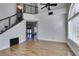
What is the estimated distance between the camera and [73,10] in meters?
5.20

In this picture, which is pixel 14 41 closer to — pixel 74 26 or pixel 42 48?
pixel 42 48

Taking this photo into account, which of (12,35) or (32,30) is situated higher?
(32,30)

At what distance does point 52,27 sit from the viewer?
16.3 ft

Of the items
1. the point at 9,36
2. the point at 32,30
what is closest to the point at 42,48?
the point at 32,30

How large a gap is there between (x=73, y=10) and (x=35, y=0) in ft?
11.9

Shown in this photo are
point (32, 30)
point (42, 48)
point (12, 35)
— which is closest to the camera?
point (32, 30)

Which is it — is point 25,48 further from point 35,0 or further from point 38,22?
point 35,0

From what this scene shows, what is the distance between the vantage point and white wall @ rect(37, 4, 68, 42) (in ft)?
15.7

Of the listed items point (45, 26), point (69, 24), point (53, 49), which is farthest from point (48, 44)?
point (69, 24)

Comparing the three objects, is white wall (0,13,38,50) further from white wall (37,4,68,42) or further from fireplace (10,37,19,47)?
white wall (37,4,68,42)

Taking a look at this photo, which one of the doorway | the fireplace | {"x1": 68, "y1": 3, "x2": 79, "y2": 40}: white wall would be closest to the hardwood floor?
the fireplace

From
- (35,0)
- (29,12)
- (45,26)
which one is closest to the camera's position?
(35,0)

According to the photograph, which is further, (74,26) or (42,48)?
(42,48)

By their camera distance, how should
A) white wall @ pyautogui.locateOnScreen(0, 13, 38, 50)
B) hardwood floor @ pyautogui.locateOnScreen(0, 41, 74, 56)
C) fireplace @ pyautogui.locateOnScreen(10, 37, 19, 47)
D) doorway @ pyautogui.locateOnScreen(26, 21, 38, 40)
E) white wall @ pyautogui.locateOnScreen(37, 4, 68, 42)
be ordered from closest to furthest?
doorway @ pyautogui.locateOnScreen(26, 21, 38, 40) → white wall @ pyautogui.locateOnScreen(0, 13, 38, 50) → white wall @ pyautogui.locateOnScreen(37, 4, 68, 42) → hardwood floor @ pyautogui.locateOnScreen(0, 41, 74, 56) → fireplace @ pyautogui.locateOnScreen(10, 37, 19, 47)
